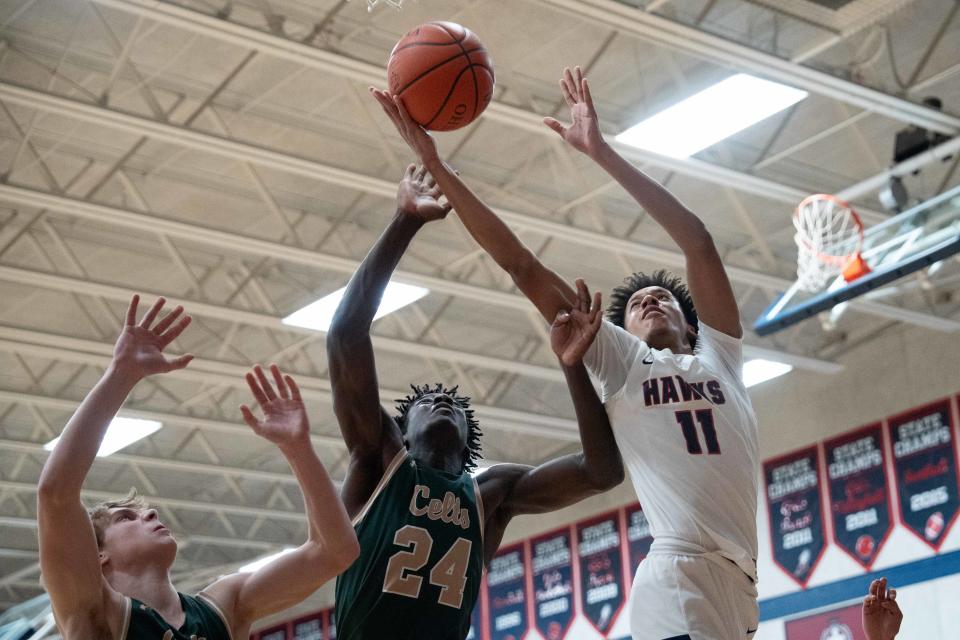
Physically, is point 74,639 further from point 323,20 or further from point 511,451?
point 511,451

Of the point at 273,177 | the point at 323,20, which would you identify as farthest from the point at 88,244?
the point at 323,20

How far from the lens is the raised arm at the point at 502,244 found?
4.28m

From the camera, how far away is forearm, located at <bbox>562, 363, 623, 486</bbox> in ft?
13.8

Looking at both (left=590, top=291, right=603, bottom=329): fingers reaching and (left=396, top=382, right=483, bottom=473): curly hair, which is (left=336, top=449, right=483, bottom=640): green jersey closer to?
(left=396, top=382, right=483, bottom=473): curly hair

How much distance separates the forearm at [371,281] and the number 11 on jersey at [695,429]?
105cm

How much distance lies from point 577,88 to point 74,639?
2367mm

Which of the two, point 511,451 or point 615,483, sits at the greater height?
point 511,451

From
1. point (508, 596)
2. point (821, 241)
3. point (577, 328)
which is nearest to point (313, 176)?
point (821, 241)

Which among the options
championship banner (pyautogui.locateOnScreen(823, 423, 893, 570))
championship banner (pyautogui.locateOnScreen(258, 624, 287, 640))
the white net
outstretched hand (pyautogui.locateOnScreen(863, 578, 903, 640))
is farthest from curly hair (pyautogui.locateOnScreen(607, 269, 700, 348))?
championship banner (pyautogui.locateOnScreen(258, 624, 287, 640))

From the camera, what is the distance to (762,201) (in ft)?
45.0

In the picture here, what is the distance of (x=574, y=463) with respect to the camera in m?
4.56

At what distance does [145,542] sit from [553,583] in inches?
550

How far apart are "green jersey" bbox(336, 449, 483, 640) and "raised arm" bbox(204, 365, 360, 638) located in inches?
18.3

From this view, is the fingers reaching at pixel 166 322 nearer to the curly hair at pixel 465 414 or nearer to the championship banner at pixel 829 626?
the curly hair at pixel 465 414
